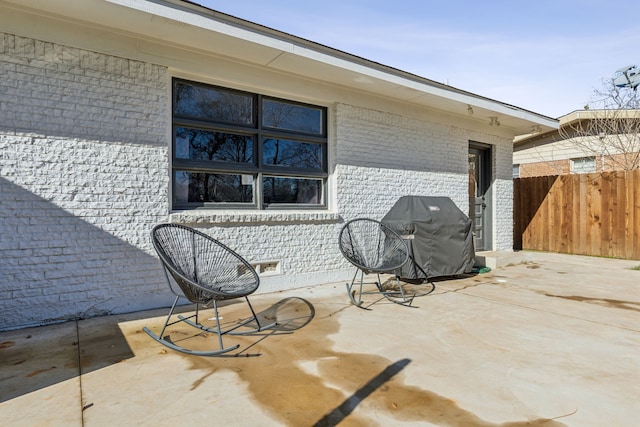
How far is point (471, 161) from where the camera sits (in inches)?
300

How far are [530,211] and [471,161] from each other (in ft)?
8.99

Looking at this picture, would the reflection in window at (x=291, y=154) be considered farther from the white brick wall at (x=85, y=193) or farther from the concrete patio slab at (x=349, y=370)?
the concrete patio slab at (x=349, y=370)

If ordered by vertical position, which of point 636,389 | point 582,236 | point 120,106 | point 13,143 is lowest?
point 636,389

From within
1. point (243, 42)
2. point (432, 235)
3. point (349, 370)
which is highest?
point (243, 42)

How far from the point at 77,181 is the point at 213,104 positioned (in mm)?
1752

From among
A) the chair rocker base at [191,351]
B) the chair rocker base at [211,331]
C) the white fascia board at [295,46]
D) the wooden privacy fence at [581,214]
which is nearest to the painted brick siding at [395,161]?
the white fascia board at [295,46]

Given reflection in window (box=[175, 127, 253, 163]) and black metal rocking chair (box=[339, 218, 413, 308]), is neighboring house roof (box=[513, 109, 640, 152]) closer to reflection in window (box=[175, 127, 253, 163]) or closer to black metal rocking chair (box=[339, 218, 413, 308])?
black metal rocking chair (box=[339, 218, 413, 308])

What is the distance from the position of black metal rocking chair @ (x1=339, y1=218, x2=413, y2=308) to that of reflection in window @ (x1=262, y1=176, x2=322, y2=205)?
0.74 m

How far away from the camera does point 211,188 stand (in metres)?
4.50

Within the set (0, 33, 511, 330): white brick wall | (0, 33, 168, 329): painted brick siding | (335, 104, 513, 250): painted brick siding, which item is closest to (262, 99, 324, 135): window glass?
(335, 104, 513, 250): painted brick siding

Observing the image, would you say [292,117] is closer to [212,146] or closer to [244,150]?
[244,150]

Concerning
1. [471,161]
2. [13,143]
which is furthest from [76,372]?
[471,161]

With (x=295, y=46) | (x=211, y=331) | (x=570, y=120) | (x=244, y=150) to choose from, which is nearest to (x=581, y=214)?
(x=570, y=120)

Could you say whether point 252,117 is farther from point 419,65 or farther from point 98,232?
point 419,65
